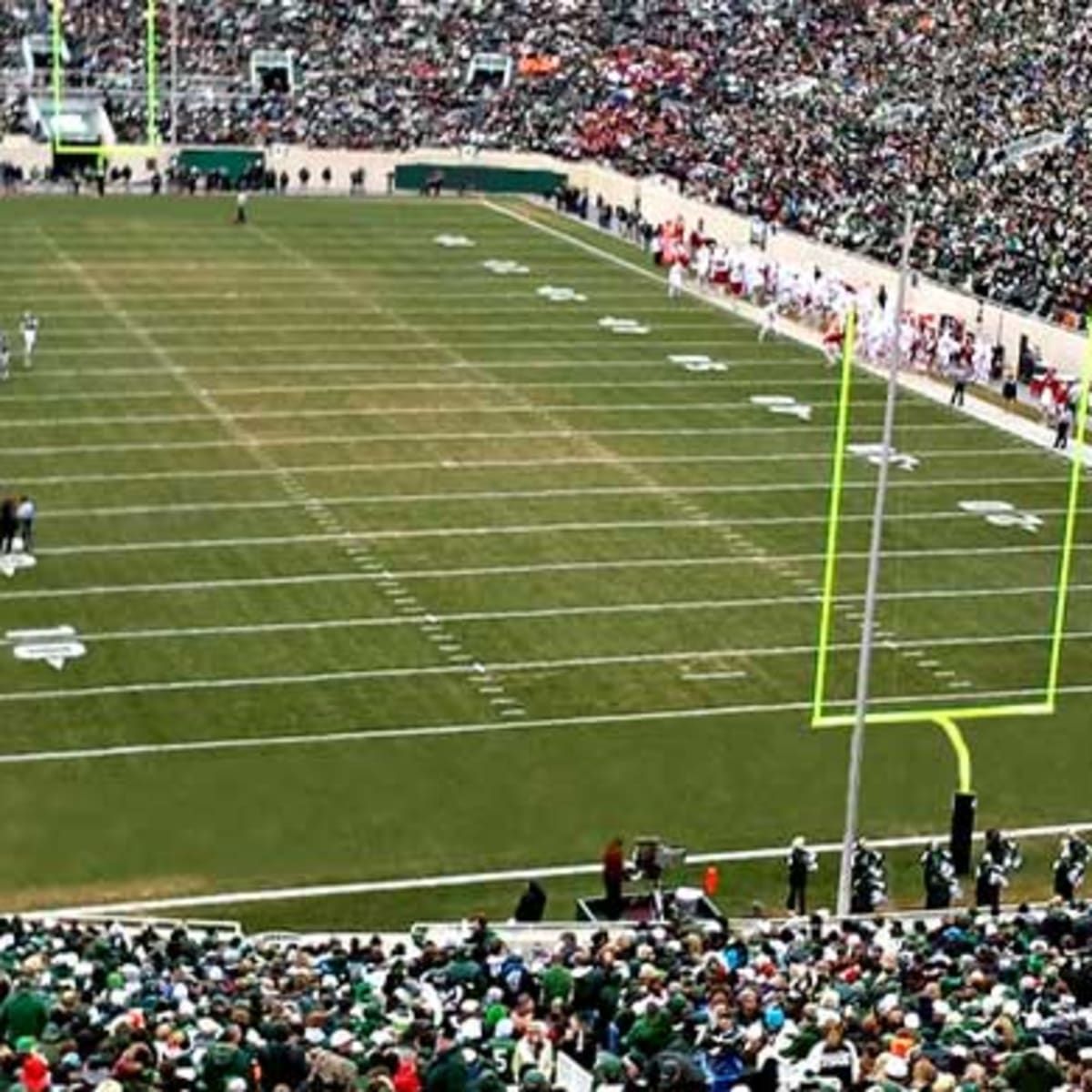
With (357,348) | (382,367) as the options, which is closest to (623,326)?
(357,348)

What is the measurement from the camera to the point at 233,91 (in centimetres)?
5544

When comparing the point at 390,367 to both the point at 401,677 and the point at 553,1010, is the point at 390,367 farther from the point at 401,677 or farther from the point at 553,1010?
the point at 553,1010

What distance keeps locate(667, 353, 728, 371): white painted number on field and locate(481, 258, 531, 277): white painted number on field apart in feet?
22.3

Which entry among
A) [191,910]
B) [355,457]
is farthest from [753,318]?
[191,910]

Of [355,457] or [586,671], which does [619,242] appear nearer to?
[355,457]

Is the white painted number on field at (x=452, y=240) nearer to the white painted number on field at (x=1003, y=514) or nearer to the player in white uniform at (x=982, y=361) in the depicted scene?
the player in white uniform at (x=982, y=361)

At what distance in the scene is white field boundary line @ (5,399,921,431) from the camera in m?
27.5

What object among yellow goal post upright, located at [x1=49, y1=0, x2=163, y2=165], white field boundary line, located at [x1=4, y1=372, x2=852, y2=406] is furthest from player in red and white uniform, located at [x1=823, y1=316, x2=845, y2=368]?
yellow goal post upright, located at [x1=49, y1=0, x2=163, y2=165]

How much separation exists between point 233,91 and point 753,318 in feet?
74.5

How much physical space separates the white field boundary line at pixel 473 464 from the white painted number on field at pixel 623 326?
290 inches

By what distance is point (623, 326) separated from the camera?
3494 cm

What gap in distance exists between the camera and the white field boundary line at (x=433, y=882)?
50.1ft

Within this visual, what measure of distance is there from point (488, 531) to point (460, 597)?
2383 mm

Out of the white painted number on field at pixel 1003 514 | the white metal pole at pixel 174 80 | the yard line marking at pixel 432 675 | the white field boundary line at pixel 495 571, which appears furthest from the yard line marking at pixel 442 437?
the white metal pole at pixel 174 80
